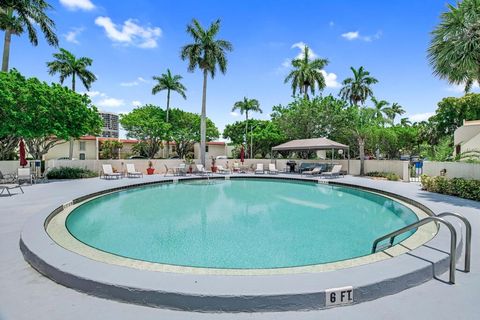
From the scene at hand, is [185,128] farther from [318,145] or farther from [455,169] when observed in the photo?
[455,169]

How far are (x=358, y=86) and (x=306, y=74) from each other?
7754mm

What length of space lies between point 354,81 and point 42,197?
110ft

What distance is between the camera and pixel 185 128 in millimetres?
33812

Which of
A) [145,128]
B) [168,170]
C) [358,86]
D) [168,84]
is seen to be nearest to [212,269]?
[168,170]

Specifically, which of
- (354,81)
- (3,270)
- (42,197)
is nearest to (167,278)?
(3,270)

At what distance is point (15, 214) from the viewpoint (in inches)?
288

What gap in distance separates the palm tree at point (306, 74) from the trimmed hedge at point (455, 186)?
1992cm

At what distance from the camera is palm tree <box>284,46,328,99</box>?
30250 millimetres

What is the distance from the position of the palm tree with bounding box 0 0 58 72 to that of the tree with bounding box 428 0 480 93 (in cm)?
2157

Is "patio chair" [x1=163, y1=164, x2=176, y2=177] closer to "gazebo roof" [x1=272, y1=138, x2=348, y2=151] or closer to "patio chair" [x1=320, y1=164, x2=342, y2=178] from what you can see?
"gazebo roof" [x1=272, y1=138, x2=348, y2=151]

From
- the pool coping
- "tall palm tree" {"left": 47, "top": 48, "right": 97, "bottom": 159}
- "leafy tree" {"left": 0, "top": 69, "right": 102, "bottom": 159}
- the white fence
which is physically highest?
"tall palm tree" {"left": 47, "top": 48, "right": 97, "bottom": 159}

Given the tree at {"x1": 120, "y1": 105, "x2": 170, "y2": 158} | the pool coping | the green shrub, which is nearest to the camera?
the pool coping

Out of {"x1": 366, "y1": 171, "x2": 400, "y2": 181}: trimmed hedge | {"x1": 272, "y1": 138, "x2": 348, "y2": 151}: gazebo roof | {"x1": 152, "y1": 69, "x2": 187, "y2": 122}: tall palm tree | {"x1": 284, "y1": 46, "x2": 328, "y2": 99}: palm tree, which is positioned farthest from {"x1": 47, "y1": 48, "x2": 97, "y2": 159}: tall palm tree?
{"x1": 366, "y1": 171, "x2": 400, "y2": 181}: trimmed hedge

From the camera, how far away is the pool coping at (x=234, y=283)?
2.94 meters
